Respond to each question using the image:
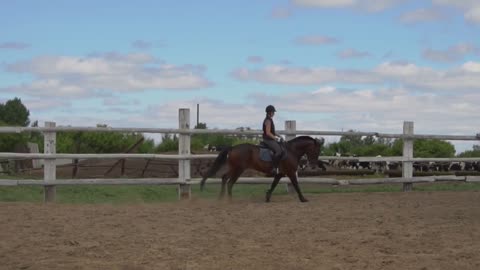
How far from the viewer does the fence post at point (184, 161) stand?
1458 centimetres

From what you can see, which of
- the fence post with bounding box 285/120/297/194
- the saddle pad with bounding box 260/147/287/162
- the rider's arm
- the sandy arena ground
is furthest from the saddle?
the sandy arena ground

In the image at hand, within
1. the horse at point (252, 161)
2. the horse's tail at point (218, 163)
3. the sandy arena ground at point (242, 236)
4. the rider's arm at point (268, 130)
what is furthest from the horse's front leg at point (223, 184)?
the sandy arena ground at point (242, 236)

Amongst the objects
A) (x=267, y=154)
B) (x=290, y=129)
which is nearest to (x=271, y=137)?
(x=267, y=154)

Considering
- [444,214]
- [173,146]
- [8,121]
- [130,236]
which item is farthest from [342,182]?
[8,121]

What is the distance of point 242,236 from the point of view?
8383 mm

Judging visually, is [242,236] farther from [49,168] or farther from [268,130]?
[49,168]

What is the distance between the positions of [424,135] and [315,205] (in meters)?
5.24

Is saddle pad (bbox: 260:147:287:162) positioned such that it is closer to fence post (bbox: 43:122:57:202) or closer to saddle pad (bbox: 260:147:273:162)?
saddle pad (bbox: 260:147:273:162)

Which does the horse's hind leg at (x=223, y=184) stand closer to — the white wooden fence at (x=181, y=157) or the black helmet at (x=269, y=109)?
the white wooden fence at (x=181, y=157)

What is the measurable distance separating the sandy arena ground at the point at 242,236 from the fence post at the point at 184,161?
7.34 ft

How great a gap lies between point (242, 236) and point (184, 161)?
6406 mm

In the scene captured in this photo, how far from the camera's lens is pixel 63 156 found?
Result: 13398 mm

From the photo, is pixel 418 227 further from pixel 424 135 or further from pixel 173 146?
pixel 173 146

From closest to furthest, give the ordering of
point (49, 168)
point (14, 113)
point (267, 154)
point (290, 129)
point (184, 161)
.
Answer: point (49, 168) < point (267, 154) < point (184, 161) < point (290, 129) < point (14, 113)
